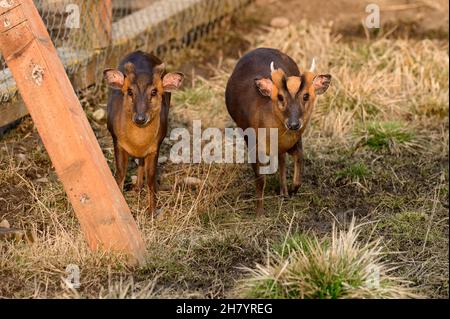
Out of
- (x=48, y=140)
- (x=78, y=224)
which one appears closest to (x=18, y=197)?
(x=78, y=224)

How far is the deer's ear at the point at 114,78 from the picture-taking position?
658 centimetres

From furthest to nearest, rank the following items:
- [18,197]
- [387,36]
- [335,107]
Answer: [387,36]
[335,107]
[18,197]

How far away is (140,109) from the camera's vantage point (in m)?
6.44

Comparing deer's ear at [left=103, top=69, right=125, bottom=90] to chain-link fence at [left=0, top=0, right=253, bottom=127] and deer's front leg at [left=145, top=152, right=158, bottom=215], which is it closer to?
deer's front leg at [left=145, top=152, right=158, bottom=215]

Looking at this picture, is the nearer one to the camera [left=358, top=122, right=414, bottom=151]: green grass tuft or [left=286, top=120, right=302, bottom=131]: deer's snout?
[left=286, top=120, right=302, bottom=131]: deer's snout

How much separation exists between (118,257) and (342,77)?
12.3ft

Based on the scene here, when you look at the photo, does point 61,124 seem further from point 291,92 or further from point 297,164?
point 297,164

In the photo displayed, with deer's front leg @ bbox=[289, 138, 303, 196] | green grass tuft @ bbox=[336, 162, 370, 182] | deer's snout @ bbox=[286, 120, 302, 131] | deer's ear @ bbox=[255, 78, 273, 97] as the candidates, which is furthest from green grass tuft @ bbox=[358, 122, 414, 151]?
deer's snout @ bbox=[286, 120, 302, 131]

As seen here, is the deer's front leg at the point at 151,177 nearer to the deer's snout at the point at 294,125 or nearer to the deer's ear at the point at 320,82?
the deer's snout at the point at 294,125

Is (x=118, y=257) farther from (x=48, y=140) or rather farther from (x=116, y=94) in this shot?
(x=116, y=94)

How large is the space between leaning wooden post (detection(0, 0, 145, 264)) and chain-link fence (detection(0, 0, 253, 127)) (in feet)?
5.70

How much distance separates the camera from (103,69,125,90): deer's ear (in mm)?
6578

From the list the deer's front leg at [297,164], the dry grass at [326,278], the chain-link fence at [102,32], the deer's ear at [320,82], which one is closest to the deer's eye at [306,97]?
the deer's ear at [320,82]

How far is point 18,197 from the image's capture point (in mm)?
6723
